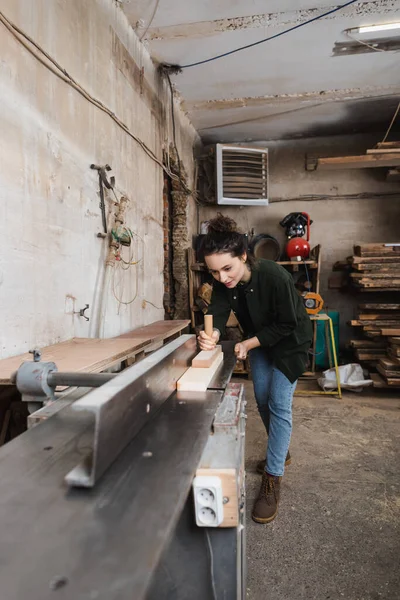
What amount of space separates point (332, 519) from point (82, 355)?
1463 mm

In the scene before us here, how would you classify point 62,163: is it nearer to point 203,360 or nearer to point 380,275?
point 203,360

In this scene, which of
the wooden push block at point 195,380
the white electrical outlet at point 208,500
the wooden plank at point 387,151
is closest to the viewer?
the white electrical outlet at point 208,500

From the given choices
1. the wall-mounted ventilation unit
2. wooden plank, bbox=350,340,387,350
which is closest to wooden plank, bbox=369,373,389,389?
wooden plank, bbox=350,340,387,350

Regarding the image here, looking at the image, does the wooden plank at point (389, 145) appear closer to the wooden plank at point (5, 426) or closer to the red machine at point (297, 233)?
the red machine at point (297, 233)

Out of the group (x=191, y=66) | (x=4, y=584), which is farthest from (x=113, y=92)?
(x=4, y=584)

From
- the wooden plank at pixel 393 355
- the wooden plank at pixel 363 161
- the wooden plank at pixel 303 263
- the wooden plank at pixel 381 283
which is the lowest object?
the wooden plank at pixel 393 355

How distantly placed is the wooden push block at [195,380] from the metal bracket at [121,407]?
59 millimetres

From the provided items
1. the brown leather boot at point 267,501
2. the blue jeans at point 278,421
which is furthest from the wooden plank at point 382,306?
the brown leather boot at point 267,501

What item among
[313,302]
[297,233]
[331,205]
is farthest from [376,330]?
[331,205]

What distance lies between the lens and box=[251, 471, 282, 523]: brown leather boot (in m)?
1.92

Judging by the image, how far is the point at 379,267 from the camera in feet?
13.6

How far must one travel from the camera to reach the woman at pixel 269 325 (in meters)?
1.79

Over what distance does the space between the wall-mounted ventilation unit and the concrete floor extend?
284 centimetres

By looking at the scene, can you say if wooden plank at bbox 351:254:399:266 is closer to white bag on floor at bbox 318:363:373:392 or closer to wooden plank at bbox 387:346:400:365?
wooden plank at bbox 387:346:400:365
